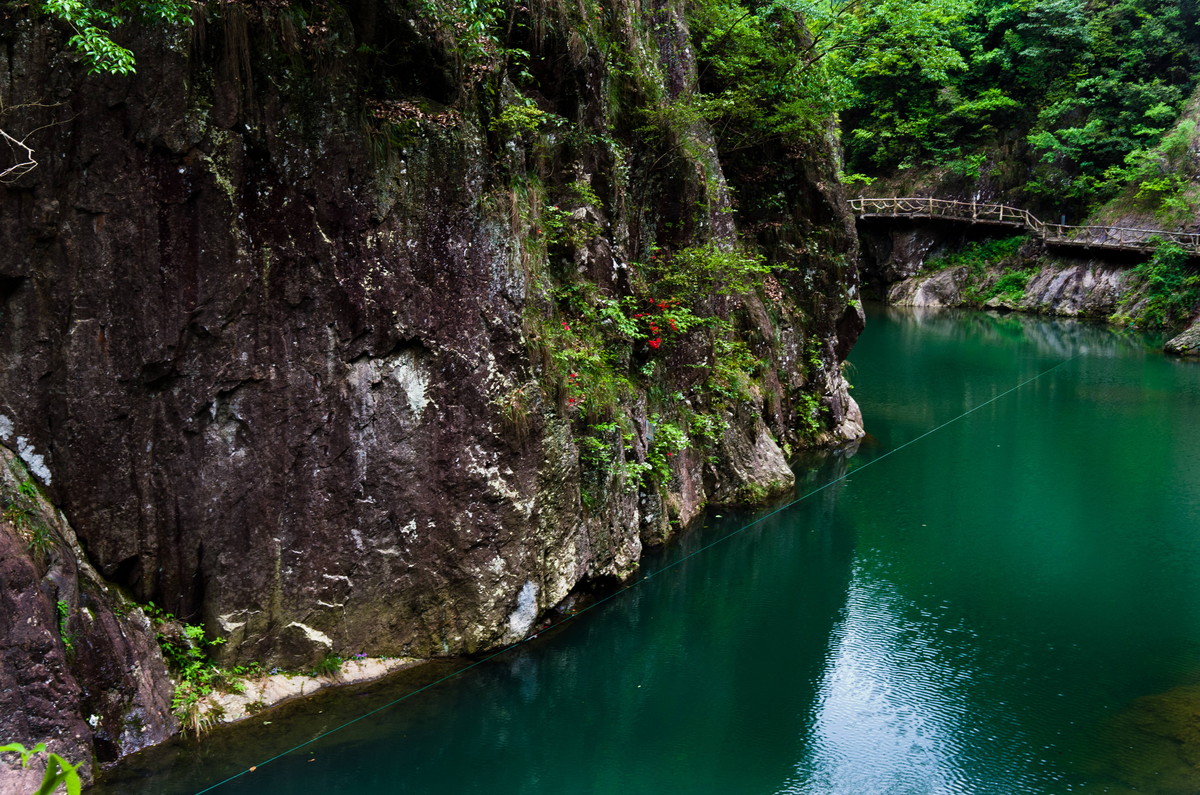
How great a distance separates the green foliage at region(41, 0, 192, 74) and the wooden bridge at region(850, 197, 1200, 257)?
27222 mm

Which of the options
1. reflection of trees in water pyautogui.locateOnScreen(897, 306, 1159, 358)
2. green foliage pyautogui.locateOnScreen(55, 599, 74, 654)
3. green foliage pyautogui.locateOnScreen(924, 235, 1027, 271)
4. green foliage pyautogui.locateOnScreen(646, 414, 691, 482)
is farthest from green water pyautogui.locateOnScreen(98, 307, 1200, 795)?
green foliage pyautogui.locateOnScreen(924, 235, 1027, 271)

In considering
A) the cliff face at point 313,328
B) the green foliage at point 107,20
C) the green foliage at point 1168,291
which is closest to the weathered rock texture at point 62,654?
the cliff face at point 313,328

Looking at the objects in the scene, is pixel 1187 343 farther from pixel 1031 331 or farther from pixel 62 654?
pixel 62 654

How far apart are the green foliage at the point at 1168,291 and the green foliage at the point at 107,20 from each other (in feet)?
101

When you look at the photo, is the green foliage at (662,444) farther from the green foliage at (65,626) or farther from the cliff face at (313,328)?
the green foliage at (65,626)

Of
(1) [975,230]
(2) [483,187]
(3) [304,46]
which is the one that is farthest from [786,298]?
(1) [975,230]

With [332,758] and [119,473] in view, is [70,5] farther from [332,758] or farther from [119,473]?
[332,758]

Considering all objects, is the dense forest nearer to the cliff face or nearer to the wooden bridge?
the cliff face

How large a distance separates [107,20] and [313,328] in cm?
270

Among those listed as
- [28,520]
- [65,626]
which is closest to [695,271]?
[28,520]

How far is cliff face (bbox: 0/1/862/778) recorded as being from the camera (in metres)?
6.74

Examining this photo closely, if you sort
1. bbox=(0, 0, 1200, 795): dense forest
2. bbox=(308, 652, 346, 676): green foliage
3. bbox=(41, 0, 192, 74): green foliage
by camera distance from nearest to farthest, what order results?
bbox=(41, 0, 192, 74): green foliage, bbox=(0, 0, 1200, 795): dense forest, bbox=(308, 652, 346, 676): green foliage

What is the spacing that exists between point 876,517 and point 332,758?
9623mm

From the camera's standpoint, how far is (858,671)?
30.8 ft
